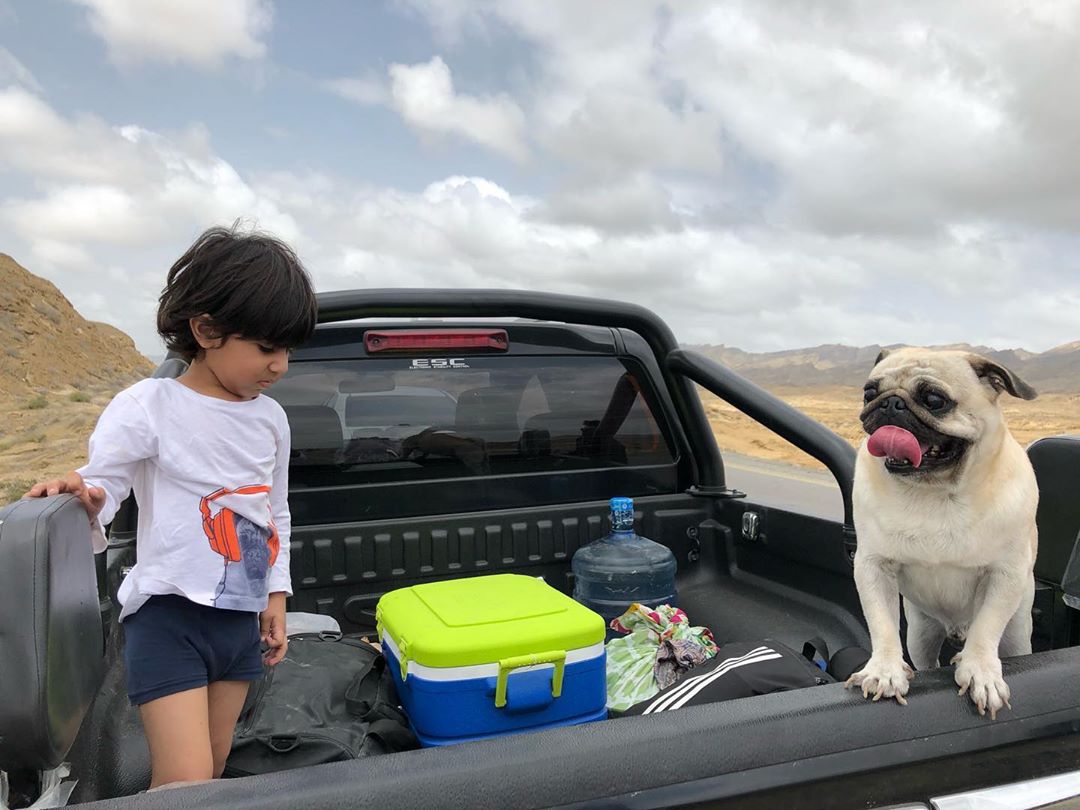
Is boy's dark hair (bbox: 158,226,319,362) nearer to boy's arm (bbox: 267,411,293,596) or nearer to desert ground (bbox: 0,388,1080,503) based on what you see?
boy's arm (bbox: 267,411,293,596)

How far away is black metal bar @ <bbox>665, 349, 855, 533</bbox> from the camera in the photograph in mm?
2574

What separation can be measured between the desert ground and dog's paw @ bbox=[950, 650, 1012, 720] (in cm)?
1376

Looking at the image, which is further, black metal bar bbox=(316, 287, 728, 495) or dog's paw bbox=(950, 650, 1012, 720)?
black metal bar bbox=(316, 287, 728, 495)

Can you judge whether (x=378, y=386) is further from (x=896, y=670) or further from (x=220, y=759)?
(x=896, y=670)

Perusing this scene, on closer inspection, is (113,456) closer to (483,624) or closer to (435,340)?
(483,624)

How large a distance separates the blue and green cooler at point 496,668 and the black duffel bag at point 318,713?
0.24 feet

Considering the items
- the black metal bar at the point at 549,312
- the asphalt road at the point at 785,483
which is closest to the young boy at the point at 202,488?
the black metal bar at the point at 549,312

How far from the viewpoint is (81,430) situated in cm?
2859

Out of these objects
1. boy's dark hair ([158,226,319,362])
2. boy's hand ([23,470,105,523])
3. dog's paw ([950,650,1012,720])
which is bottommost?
dog's paw ([950,650,1012,720])

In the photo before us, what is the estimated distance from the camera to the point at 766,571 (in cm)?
320

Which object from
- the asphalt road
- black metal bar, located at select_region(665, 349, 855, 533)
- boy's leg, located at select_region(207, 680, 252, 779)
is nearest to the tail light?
black metal bar, located at select_region(665, 349, 855, 533)

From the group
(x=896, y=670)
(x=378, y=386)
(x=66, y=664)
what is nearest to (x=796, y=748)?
(x=896, y=670)

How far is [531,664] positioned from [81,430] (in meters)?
30.5

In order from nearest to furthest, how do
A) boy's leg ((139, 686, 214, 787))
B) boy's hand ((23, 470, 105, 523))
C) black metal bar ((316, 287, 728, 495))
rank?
boy's hand ((23, 470, 105, 523))
boy's leg ((139, 686, 214, 787))
black metal bar ((316, 287, 728, 495))
